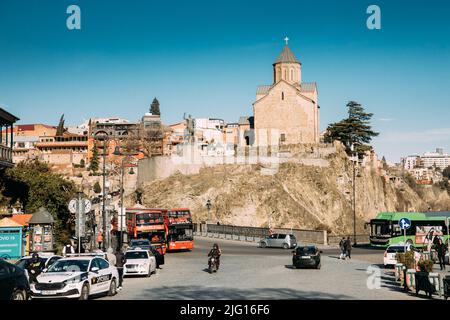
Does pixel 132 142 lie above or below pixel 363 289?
above

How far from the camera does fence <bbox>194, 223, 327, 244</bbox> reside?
56656mm

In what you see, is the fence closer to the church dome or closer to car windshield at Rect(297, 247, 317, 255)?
car windshield at Rect(297, 247, 317, 255)

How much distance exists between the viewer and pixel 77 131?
165 m

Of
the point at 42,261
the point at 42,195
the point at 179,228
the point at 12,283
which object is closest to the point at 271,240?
the point at 179,228

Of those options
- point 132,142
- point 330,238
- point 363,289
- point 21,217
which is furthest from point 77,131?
point 363,289

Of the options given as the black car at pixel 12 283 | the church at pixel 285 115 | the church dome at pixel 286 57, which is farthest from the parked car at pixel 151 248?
the church dome at pixel 286 57

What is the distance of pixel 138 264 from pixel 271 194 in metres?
71.2

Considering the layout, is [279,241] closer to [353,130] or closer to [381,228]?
[381,228]

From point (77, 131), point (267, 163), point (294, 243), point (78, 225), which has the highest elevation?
point (77, 131)

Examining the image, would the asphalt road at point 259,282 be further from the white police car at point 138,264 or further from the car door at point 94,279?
the car door at point 94,279

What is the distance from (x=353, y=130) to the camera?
119438 millimetres
